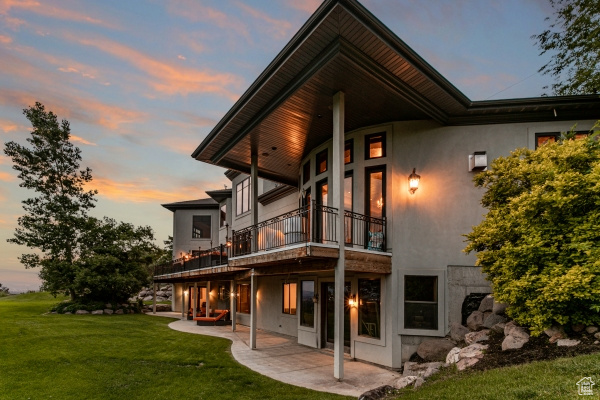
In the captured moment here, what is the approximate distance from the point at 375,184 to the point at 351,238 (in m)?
1.79

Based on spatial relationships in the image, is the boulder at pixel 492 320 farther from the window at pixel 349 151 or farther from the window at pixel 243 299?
the window at pixel 243 299

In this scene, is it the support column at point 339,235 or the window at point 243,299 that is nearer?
the support column at point 339,235

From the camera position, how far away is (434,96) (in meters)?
8.73

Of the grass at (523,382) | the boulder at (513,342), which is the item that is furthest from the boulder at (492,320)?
the grass at (523,382)

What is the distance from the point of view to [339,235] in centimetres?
817

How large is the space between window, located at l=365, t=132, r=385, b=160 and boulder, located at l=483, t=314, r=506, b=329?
15.9 ft

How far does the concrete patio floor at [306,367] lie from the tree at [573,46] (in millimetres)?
11392

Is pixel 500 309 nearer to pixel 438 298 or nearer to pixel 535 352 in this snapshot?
pixel 438 298

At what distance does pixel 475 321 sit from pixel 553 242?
307cm

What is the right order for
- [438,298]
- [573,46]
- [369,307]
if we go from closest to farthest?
1. [438,298]
2. [369,307]
3. [573,46]

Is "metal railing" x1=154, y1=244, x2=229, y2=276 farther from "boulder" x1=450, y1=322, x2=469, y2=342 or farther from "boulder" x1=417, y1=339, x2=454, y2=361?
"boulder" x1=450, y1=322, x2=469, y2=342

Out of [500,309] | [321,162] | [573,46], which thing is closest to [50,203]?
[321,162]

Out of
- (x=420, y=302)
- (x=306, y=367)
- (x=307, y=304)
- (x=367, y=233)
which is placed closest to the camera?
(x=420, y=302)

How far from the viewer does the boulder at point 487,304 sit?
8.40m
